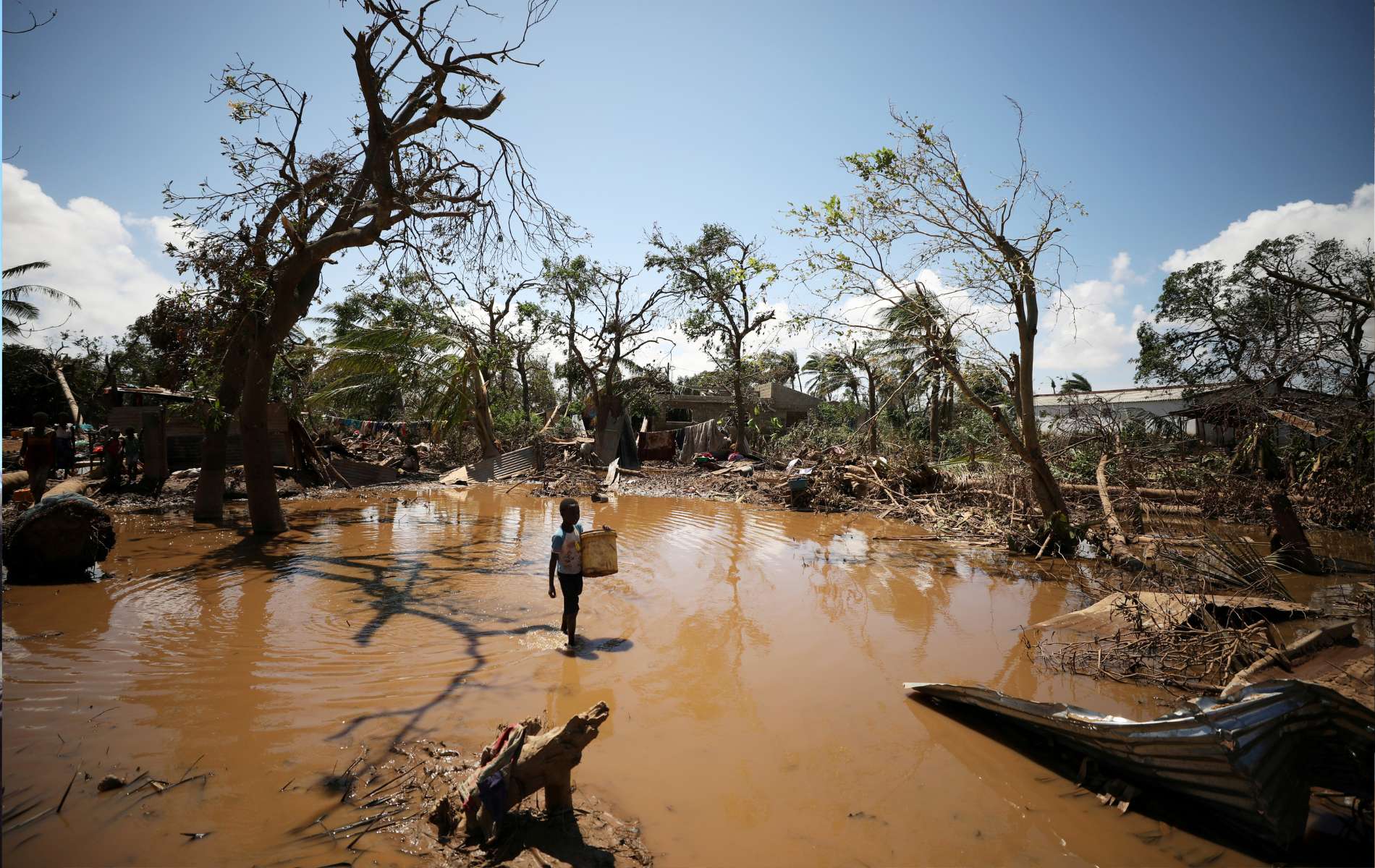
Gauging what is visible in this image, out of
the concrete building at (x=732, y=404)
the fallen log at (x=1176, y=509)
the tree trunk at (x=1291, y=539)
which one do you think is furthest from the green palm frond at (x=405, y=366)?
the tree trunk at (x=1291, y=539)

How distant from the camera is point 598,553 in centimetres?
616

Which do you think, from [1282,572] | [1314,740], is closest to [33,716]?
[1314,740]

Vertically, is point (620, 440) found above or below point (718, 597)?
above

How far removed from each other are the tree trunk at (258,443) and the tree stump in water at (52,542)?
2.74m

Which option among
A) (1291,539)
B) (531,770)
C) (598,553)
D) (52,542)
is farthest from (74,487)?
(1291,539)

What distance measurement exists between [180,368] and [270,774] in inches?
350

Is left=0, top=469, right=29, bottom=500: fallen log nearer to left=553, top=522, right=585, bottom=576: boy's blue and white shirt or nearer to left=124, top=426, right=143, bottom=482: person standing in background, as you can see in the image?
left=124, top=426, right=143, bottom=482: person standing in background

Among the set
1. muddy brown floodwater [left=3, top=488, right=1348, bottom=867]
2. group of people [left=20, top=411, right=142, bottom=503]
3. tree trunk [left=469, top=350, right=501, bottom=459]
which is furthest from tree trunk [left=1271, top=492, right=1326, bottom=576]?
tree trunk [left=469, top=350, right=501, bottom=459]

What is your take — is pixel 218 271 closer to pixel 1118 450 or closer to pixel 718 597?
pixel 718 597

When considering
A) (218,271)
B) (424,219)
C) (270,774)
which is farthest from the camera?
(424,219)

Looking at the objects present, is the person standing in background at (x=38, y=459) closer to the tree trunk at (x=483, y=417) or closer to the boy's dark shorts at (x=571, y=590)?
the tree trunk at (x=483, y=417)

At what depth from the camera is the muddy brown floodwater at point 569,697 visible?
10.7ft

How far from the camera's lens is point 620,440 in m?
23.9

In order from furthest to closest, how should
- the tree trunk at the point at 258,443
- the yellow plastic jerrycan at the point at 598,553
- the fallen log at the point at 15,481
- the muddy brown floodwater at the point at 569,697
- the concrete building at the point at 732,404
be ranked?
1. the concrete building at the point at 732,404
2. the fallen log at the point at 15,481
3. the tree trunk at the point at 258,443
4. the yellow plastic jerrycan at the point at 598,553
5. the muddy brown floodwater at the point at 569,697
